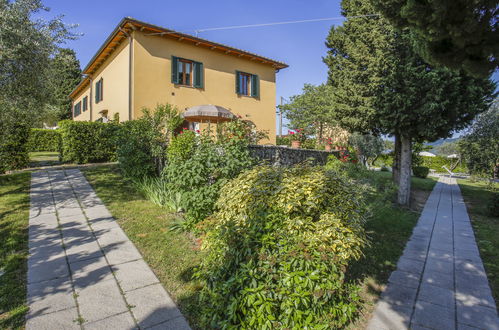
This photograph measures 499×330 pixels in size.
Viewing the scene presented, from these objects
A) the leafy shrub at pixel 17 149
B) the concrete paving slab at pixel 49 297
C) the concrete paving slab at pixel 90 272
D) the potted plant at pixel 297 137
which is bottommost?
the concrete paving slab at pixel 49 297

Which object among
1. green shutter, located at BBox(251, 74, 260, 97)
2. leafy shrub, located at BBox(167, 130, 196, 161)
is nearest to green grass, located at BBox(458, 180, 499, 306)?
leafy shrub, located at BBox(167, 130, 196, 161)

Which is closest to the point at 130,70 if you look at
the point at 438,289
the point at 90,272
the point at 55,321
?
the point at 90,272

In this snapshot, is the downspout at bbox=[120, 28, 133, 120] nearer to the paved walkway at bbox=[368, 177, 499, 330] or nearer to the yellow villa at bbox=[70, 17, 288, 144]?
the yellow villa at bbox=[70, 17, 288, 144]

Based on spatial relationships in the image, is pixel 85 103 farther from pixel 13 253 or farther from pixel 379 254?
pixel 379 254

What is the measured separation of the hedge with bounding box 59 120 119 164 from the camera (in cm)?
976

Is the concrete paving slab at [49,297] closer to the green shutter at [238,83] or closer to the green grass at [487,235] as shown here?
the green grass at [487,235]

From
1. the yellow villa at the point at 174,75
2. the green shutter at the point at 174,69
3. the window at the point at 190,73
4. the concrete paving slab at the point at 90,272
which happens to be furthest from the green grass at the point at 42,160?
the concrete paving slab at the point at 90,272

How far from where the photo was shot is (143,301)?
8.72 ft

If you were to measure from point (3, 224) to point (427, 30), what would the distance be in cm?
741

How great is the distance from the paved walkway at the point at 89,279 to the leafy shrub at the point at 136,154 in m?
1.97

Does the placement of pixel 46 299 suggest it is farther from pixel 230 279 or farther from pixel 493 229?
pixel 493 229

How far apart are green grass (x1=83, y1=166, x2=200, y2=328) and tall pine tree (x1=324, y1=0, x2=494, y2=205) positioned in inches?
256

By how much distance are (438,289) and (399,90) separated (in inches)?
224

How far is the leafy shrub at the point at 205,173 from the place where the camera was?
4.23m
